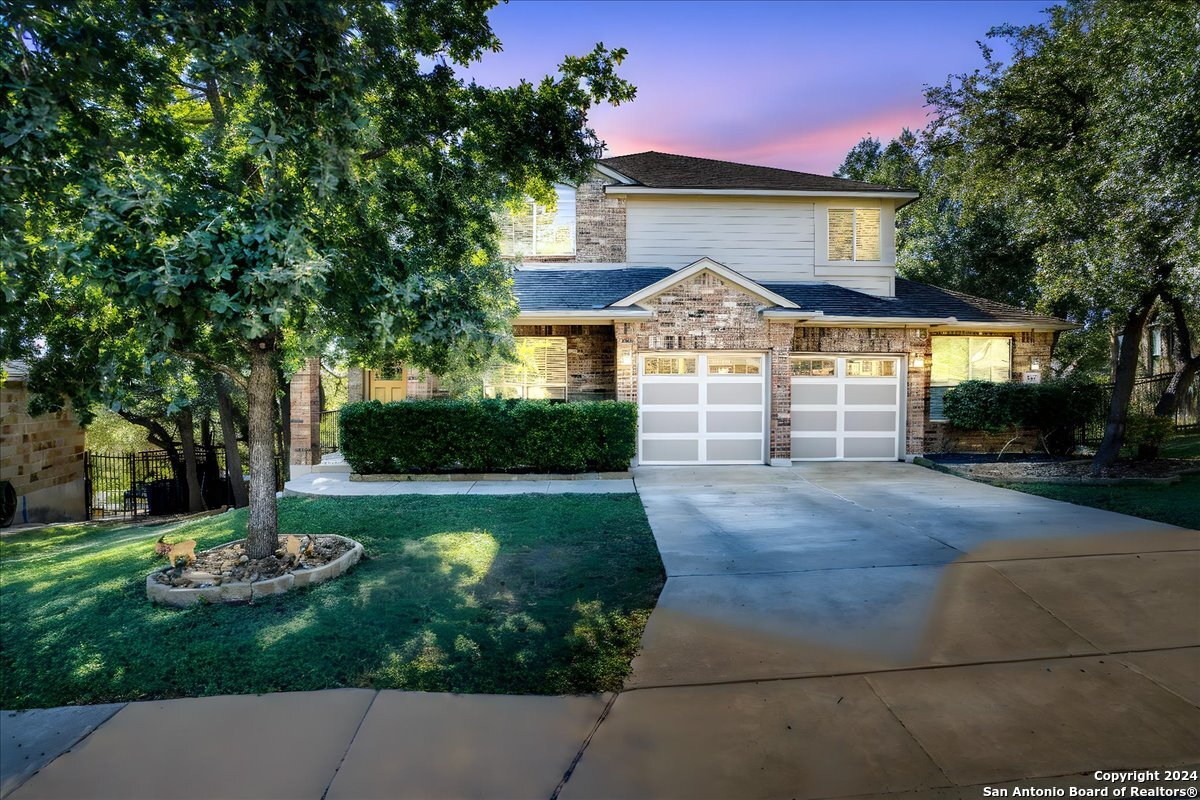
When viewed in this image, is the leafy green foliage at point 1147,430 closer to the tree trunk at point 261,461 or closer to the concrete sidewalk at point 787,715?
the concrete sidewalk at point 787,715

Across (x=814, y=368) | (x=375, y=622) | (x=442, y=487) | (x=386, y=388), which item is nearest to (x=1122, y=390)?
(x=814, y=368)

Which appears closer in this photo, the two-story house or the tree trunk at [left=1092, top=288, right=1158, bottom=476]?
the tree trunk at [left=1092, top=288, right=1158, bottom=476]

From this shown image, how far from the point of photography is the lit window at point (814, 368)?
13.6m

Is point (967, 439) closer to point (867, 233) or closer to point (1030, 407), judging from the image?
point (1030, 407)

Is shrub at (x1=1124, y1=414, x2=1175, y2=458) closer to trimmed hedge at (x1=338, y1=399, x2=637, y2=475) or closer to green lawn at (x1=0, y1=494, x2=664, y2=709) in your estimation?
trimmed hedge at (x1=338, y1=399, x2=637, y2=475)

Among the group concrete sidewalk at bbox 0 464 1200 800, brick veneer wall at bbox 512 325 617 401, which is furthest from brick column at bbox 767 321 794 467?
concrete sidewalk at bbox 0 464 1200 800

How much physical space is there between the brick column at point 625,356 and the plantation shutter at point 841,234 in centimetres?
601

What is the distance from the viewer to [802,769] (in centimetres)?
317

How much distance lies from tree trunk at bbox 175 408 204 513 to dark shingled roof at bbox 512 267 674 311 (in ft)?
39.6

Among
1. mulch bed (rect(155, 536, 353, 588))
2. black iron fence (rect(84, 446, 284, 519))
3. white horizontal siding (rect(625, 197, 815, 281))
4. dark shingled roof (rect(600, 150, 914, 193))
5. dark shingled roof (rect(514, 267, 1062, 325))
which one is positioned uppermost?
dark shingled roof (rect(600, 150, 914, 193))

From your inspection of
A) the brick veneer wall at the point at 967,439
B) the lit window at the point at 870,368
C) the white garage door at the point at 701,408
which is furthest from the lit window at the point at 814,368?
the brick veneer wall at the point at 967,439

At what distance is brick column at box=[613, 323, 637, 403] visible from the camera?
41.2 feet

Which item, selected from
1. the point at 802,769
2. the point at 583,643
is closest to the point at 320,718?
the point at 583,643

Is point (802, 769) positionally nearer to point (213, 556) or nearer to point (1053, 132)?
point (213, 556)
